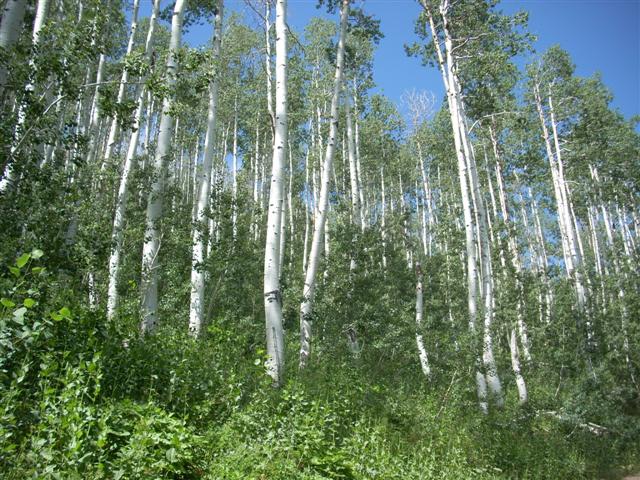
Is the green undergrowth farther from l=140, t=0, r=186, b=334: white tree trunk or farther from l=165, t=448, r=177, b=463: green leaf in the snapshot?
l=140, t=0, r=186, b=334: white tree trunk

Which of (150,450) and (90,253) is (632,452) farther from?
(90,253)

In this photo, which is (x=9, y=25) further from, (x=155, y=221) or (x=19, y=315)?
(x=155, y=221)

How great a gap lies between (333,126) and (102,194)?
5.90 m

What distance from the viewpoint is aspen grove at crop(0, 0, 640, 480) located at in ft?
12.1

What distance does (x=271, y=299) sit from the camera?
6309mm

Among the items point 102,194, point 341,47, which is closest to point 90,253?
point 102,194

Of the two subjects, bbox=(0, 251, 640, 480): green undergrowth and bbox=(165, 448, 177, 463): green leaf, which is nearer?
bbox=(0, 251, 640, 480): green undergrowth

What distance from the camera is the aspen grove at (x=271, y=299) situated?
3.70m

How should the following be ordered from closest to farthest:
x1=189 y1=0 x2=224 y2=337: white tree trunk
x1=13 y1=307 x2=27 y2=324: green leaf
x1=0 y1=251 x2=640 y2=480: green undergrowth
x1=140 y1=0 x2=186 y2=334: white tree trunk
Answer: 1. x1=13 y1=307 x2=27 y2=324: green leaf
2. x1=0 y1=251 x2=640 y2=480: green undergrowth
3. x1=140 y1=0 x2=186 y2=334: white tree trunk
4. x1=189 y1=0 x2=224 y2=337: white tree trunk

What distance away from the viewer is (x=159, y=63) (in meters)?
7.44

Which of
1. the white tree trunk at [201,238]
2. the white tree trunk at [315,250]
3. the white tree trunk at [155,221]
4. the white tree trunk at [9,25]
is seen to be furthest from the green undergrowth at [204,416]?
the white tree trunk at [201,238]

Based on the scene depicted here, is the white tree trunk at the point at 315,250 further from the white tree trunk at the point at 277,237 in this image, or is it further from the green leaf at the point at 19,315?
the green leaf at the point at 19,315

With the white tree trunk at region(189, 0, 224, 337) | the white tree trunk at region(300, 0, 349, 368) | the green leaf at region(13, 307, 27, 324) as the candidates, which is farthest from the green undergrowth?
the white tree trunk at region(189, 0, 224, 337)

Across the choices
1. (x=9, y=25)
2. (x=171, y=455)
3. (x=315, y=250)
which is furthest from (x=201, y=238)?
(x=171, y=455)
